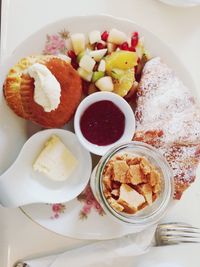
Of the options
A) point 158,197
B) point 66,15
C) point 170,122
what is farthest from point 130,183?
point 66,15

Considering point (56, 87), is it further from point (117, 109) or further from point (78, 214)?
point (78, 214)

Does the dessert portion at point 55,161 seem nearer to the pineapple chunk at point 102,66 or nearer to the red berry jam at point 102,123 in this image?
A: the red berry jam at point 102,123

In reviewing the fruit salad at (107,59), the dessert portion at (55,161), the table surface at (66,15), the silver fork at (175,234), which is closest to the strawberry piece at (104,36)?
the fruit salad at (107,59)

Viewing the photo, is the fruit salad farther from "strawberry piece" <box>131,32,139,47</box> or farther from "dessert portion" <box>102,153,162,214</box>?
"dessert portion" <box>102,153,162,214</box>

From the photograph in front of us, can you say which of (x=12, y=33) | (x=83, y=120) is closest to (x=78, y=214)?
(x=83, y=120)

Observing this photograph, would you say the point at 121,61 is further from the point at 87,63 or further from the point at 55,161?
the point at 55,161
